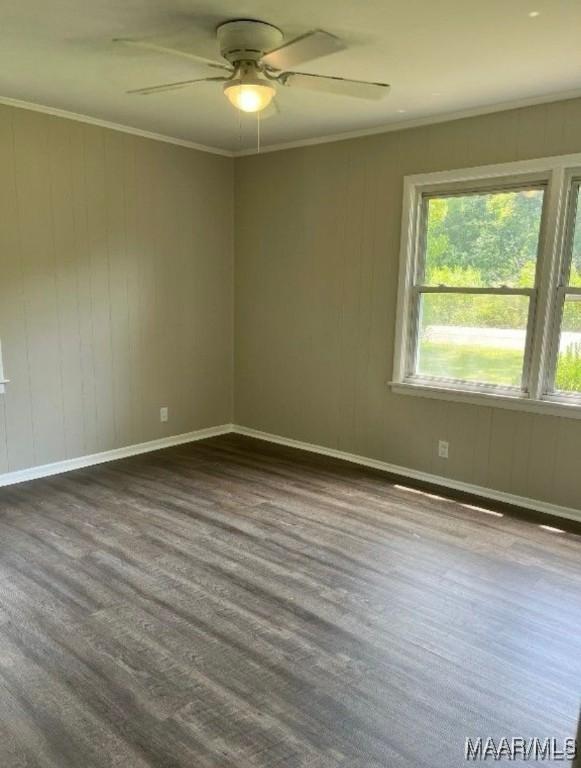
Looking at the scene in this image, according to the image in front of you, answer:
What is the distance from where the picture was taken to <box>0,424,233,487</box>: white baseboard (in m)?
3.97

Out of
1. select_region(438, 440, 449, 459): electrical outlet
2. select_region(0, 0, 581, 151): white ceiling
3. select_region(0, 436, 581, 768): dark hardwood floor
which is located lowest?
select_region(0, 436, 581, 768): dark hardwood floor

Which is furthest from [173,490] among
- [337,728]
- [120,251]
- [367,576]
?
[337,728]

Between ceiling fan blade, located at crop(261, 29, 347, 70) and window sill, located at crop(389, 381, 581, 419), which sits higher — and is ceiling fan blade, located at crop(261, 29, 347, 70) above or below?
above

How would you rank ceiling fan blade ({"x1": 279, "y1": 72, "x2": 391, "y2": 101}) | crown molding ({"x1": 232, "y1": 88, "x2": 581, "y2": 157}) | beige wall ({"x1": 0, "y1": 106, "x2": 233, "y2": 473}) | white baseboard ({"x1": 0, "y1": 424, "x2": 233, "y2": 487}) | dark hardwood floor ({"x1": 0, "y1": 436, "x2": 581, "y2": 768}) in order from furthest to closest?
white baseboard ({"x1": 0, "y1": 424, "x2": 233, "y2": 487}) < beige wall ({"x1": 0, "y1": 106, "x2": 233, "y2": 473}) < crown molding ({"x1": 232, "y1": 88, "x2": 581, "y2": 157}) < ceiling fan blade ({"x1": 279, "y1": 72, "x2": 391, "y2": 101}) < dark hardwood floor ({"x1": 0, "y1": 436, "x2": 581, "y2": 768})

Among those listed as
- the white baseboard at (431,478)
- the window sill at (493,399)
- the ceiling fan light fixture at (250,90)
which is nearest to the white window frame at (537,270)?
the window sill at (493,399)

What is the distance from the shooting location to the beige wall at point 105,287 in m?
3.81

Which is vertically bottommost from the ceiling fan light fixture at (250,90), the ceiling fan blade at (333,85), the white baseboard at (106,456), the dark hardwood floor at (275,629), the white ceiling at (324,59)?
the dark hardwood floor at (275,629)

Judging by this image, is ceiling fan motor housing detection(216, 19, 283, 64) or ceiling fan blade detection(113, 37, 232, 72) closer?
ceiling fan blade detection(113, 37, 232, 72)

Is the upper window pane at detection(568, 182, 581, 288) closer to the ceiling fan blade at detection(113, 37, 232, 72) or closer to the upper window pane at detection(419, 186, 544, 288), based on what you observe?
the upper window pane at detection(419, 186, 544, 288)

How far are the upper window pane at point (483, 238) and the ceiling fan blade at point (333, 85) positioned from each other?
140 centimetres

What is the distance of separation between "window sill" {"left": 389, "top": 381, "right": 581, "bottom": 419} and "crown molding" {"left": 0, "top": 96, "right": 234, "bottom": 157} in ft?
8.68

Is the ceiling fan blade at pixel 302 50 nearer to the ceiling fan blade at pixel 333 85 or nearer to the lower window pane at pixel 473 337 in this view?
the ceiling fan blade at pixel 333 85

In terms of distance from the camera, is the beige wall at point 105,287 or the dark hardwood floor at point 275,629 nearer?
the dark hardwood floor at point 275,629

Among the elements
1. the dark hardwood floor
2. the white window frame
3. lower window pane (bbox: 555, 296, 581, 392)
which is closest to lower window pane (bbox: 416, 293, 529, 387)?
the white window frame
